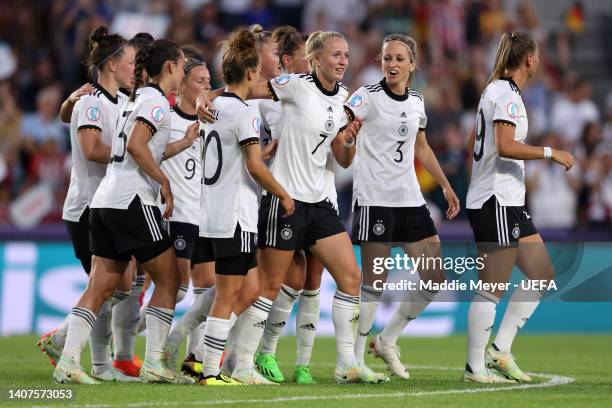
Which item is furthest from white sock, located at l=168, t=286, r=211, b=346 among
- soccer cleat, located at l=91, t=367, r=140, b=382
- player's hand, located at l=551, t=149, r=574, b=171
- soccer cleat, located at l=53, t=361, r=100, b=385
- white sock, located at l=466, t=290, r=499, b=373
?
player's hand, located at l=551, t=149, r=574, b=171

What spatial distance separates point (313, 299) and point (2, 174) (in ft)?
29.2

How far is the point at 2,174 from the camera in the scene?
57.3 ft

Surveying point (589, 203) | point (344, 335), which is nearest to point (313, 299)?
point (344, 335)

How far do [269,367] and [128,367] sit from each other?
45.3 inches

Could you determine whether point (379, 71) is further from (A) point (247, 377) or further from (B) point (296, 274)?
(A) point (247, 377)

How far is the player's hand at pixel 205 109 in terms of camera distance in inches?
345

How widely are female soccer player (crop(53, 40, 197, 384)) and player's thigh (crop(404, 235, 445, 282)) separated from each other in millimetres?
1974

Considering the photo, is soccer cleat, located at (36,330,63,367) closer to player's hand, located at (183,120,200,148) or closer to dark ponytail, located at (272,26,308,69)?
player's hand, located at (183,120,200,148)

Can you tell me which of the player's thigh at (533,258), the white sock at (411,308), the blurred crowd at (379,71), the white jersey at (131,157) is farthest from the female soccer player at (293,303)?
the blurred crowd at (379,71)

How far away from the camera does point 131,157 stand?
29.5 feet

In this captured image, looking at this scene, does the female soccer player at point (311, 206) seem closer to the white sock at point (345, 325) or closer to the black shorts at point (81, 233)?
the white sock at point (345, 325)

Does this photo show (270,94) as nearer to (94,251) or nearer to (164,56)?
(164,56)

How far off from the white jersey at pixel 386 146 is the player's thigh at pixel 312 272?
59cm

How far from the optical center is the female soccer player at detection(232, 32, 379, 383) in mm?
9094
